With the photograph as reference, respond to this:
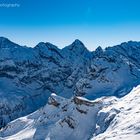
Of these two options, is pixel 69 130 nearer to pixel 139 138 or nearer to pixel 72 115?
pixel 72 115

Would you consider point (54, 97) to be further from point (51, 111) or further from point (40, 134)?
point (40, 134)

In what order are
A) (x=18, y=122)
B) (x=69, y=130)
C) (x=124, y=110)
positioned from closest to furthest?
(x=124, y=110) < (x=69, y=130) < (x=18, y=122)

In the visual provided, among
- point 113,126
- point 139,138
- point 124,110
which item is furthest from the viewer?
point 124,110

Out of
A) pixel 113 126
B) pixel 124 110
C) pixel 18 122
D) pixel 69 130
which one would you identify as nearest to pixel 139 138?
pixel 113 126

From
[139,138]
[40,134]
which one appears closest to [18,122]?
[40,134]

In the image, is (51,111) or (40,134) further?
(51,111)

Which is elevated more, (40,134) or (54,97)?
(54,97)
